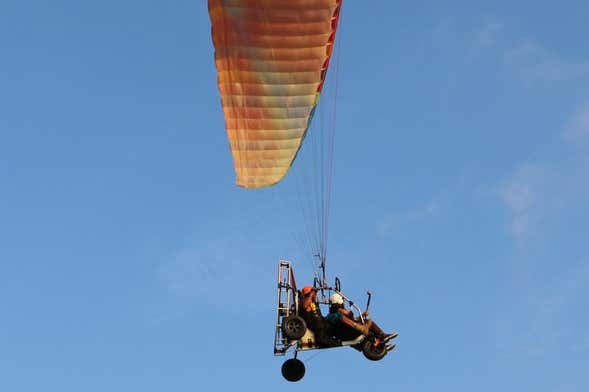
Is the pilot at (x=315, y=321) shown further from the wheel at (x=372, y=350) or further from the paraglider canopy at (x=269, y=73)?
the paraglider canopy at (x=269, y=73)

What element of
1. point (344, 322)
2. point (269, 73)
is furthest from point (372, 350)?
point (269, 73)

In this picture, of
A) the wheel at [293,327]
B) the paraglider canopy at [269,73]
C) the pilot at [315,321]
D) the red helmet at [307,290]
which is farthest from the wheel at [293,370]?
the paraglider canopy at [269,73]

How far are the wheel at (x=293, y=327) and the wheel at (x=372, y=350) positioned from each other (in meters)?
1.40

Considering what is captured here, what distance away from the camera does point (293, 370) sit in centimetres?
3103

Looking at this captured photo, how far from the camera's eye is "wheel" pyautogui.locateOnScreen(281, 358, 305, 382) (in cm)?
3098

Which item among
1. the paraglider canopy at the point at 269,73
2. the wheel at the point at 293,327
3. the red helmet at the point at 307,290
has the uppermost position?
the paraglider canopy at the point at 269,73

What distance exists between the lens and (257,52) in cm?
3075

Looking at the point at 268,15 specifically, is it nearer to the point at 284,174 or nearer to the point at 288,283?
the point at 284,174

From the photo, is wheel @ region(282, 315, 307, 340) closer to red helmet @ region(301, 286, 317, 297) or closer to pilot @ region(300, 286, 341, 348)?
pilot @ region(300, 286, 341, 348)

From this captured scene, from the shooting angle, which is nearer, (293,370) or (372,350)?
(372,350)

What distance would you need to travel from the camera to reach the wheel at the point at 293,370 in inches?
1220

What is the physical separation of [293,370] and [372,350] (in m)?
1.64

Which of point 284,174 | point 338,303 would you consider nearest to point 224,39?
point 284,174

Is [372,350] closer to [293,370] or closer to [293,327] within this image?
[293,370]
